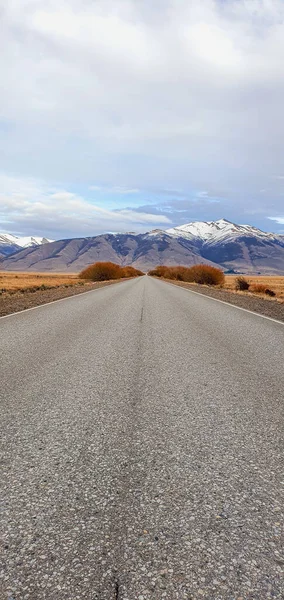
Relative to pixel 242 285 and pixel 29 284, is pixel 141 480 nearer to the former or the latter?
pixel 242 285

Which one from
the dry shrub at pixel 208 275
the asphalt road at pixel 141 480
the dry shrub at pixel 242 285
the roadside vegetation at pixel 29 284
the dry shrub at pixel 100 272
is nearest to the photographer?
the asphalt road at pixel 141 480

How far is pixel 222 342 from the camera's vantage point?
24.7 ft

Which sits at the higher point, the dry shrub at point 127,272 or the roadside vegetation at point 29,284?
the dry shrub at point 127,272

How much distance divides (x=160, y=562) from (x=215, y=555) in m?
0.27

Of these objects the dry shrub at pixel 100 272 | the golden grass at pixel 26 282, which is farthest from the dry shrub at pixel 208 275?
the dry shrub at pixel 100 272

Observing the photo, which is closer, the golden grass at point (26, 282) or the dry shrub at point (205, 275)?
the golden grass at point (26, 282)

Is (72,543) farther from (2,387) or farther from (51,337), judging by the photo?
(51,337)

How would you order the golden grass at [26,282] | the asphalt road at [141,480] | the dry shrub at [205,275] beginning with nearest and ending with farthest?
the asphalt road at [141,480] → the golden grass at [26,282] → the dry shrub at [205,275]

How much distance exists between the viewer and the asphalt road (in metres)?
1.71

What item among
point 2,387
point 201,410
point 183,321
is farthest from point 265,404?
point 183,321

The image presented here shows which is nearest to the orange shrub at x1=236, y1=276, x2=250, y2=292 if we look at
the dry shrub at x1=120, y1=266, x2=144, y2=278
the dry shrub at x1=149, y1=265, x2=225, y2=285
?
the dry shrub at x1=149, y1=265, x2=225, y2=285

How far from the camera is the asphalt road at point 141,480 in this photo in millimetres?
1712

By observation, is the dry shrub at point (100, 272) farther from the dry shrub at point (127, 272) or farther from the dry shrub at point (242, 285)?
the dry shrub at point (242, 285)

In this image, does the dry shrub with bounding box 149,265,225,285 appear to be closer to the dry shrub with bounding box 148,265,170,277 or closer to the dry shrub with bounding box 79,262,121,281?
the dry shrub with bounding box 79,262,121,281
